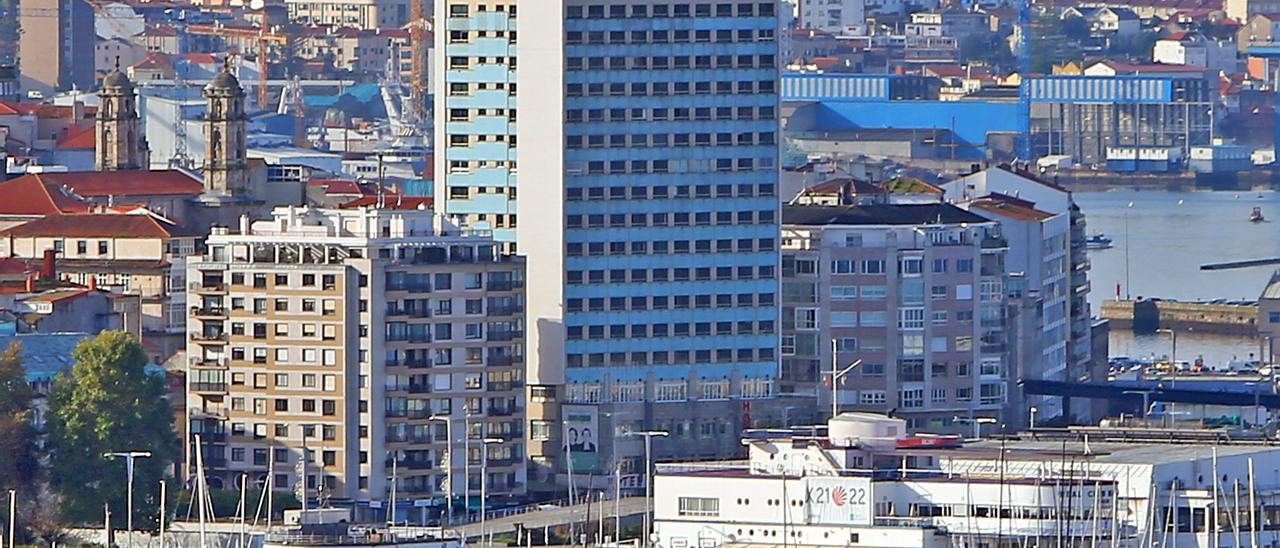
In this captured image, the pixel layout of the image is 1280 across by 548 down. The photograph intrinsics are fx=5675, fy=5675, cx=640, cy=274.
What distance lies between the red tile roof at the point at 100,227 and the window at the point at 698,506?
1402 cm

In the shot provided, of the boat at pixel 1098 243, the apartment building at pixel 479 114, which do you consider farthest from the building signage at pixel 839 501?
the boat at pixel 1098 243

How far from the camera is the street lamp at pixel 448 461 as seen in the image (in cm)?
3344

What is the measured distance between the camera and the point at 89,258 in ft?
137

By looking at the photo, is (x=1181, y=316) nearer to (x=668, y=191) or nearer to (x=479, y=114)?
(x=668, y=191)

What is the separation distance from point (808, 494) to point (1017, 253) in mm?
16257

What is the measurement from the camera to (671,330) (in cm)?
3950

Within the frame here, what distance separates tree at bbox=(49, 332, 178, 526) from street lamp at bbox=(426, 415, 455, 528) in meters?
1.69

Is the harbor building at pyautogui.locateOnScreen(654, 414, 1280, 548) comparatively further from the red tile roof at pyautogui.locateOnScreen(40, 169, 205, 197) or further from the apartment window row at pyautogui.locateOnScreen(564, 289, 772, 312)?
the red tile roof at pyautogui.locateOnScreen(40, 169, 205, 197)

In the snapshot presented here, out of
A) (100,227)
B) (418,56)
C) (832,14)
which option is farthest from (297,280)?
(832,14)

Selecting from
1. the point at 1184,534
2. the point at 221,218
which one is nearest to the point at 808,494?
the point at 1184,534

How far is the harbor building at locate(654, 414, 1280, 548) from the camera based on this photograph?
26875 millimetres

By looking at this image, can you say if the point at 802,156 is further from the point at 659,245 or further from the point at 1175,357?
the point at 659,245

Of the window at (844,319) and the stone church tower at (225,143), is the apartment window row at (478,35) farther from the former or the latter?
the stone church tower at (225,143)

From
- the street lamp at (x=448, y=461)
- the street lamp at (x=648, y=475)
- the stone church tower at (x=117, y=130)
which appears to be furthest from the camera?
the stone church tower at (x=117, y=130)
